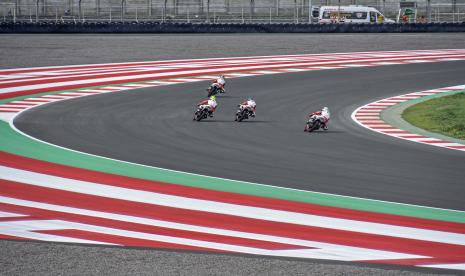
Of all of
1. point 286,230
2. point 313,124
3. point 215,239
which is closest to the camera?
point 215,239

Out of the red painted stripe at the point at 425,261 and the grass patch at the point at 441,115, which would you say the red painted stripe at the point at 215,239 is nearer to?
the red painted stripe at the point at 425,261

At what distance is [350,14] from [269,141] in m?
42.8

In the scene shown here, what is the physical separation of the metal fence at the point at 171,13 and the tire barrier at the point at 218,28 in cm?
514

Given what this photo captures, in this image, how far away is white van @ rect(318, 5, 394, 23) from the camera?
57625mm

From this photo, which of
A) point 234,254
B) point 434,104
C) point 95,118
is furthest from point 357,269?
point 434,104

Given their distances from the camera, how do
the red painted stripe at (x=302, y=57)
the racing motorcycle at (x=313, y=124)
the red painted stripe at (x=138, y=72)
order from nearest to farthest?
the racing motorcycle at (x=313, y=124) → the red painted stripe at (x=138, y=72) → the red painted stripe at (x=302, y=57)

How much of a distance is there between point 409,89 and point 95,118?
1080cm

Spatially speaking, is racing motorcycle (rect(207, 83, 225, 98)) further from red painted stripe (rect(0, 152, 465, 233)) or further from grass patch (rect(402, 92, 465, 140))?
red painted stripe (rect(0, 152, 465, 233))

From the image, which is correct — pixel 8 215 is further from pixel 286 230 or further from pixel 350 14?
pixel 350 14

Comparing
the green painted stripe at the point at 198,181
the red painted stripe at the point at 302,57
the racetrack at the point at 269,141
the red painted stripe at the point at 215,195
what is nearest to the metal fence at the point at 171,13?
the red painted stripe at the point at 302,57

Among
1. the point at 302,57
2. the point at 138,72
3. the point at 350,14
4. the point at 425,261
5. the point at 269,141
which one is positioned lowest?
the point at 425,261

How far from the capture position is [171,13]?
5769 centimetres

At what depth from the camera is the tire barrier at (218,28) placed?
160 ft

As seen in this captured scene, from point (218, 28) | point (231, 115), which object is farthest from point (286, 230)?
point (218, 28)
